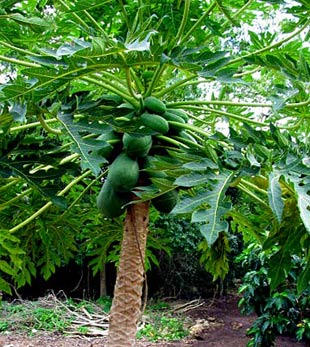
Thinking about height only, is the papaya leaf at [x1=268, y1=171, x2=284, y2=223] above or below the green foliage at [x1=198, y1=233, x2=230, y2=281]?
above

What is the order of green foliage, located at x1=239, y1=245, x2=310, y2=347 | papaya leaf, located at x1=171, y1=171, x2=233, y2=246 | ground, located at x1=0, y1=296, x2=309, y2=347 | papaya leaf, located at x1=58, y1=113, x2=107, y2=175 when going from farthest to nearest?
1. ground, located at x1=0, y1=296, x2=309, y2=347
2. green foliage, located at x1=239, y1=245, x2=310, y2=347
3. papaya leaf, located at x1=58, y1=113, x2=107, y2=175
4. papaya leaf, located at x1=171, y1=171, x2=233, y2=246

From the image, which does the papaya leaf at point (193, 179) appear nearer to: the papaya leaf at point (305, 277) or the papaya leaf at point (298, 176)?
the papaya leaf at point (298, 176)

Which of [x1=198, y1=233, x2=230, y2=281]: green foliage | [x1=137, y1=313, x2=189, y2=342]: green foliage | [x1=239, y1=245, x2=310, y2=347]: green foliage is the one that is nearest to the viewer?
[x1=198, y1=233, x2=230, y2=281]: green foliage

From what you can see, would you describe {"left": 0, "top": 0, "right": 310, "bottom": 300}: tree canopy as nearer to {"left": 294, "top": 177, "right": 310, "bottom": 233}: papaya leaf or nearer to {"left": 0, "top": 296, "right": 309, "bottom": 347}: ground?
{"left": 294, "top": 177, "right": 310, "bottom": 233}: papaya leaf

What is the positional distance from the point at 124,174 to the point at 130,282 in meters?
0.28

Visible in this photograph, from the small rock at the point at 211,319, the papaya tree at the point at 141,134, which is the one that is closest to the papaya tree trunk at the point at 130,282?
the papaya tree at the point at 141,134

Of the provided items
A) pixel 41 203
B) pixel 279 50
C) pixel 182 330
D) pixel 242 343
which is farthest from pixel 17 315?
pixel 279 50

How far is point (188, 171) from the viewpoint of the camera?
1.06 m

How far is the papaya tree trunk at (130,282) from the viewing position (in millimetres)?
1242

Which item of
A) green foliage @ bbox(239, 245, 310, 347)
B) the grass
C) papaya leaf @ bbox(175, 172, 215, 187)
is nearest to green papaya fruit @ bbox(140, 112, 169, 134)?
papaya leaf @ bbox(175, 172, 215, 187)

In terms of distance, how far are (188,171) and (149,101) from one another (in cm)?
32

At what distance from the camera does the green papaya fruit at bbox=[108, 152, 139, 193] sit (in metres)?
1.25

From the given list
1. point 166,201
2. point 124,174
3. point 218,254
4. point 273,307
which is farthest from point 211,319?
point 124,174

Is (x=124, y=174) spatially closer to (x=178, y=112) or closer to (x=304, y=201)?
(x=178, y=112)
